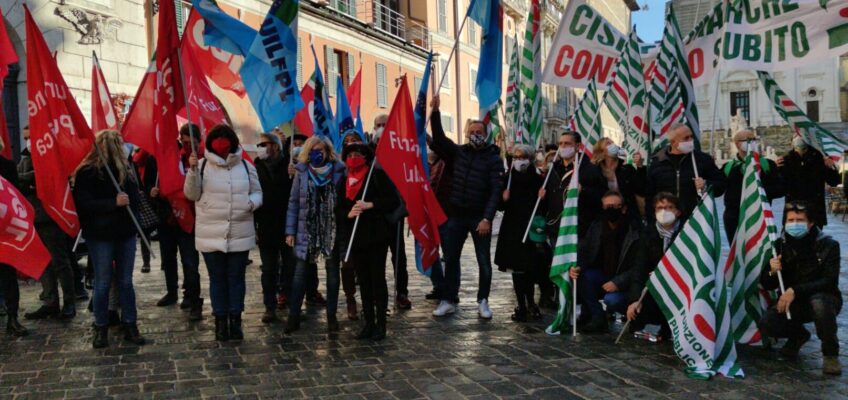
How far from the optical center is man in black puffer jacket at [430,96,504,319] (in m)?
7.64

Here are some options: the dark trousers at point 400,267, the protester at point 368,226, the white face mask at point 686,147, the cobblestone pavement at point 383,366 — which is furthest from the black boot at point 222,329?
the white face mask at point 686,147

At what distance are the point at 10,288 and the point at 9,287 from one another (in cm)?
1

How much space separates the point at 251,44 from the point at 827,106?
256ft

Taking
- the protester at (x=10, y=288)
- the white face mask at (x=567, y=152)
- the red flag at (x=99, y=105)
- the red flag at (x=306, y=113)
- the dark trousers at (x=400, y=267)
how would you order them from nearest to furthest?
the protester at (x=10, y=288)
the white face mask at (x=567, y=152)
the dark trousers at (x=400, y=267)
the red flag at (x=99, y=105)
the red flag at (x=306, y=113)

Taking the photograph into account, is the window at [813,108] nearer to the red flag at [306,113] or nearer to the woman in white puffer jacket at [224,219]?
the red flag at [306,113]

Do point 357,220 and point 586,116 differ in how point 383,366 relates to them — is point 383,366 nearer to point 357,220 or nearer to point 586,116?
point 357,220

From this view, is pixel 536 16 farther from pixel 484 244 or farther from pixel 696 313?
pixel 696 313

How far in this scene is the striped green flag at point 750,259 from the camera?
6.01 meters

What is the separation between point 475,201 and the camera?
7.66 meters

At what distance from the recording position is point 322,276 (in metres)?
10.9

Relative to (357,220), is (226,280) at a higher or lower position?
lower

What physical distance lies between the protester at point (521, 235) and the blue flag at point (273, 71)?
2397mm

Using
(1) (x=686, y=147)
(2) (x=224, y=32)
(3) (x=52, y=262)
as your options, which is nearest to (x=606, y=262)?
(1) (x=686, y=147)

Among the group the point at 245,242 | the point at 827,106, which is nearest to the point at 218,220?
the point at 245,242
